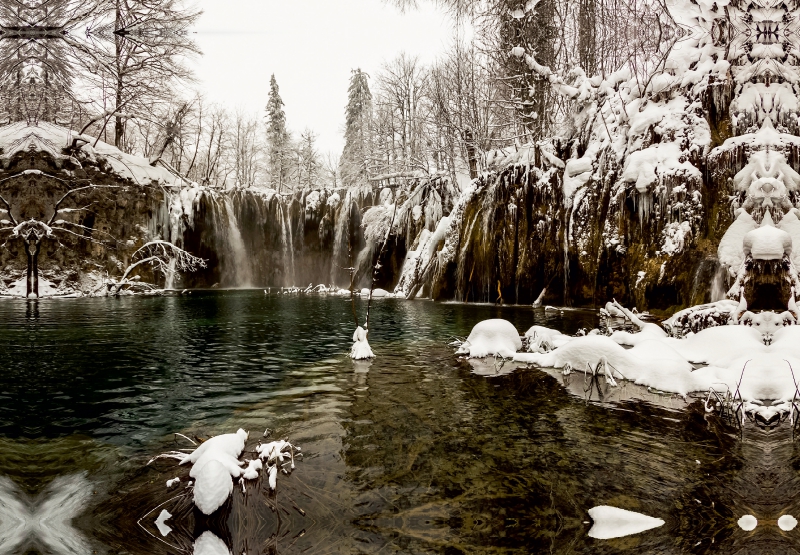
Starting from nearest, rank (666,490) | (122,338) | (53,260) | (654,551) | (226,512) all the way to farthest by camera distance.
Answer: (654,551)
(226,512)
(666,490)
(122,338)
(53,260)

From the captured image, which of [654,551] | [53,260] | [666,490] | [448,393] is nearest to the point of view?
[654,551]

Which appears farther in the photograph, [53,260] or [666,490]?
[53,260]

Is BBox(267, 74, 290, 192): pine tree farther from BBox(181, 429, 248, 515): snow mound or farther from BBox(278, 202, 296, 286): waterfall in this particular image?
BBox(181, 429, 248, 515): snow mound

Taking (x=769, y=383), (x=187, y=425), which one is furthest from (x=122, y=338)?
(x=769, y=383)

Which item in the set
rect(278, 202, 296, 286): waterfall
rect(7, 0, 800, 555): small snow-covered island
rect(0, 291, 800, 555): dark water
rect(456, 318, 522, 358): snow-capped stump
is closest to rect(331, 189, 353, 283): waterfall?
rect(278, 202, 296, 286): waterfall

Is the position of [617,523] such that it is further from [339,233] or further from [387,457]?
[339,233]

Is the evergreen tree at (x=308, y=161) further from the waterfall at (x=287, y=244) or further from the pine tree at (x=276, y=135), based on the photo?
the waterfall at (x=287, y=244)

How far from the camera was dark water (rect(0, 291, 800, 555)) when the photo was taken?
3.34 m

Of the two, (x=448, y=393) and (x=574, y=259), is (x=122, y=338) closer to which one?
(x=448, y=393)

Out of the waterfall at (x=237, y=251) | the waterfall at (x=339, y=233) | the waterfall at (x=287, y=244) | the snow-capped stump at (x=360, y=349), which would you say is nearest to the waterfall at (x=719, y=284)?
the snow-capped stump at (x=360, y=349)

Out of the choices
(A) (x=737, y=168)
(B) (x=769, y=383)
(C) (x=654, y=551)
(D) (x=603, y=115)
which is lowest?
(C) (x=654, y=551)

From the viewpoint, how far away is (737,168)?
1259 cm

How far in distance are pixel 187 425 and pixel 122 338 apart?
697cm

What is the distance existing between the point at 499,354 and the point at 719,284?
6734 millimetres
